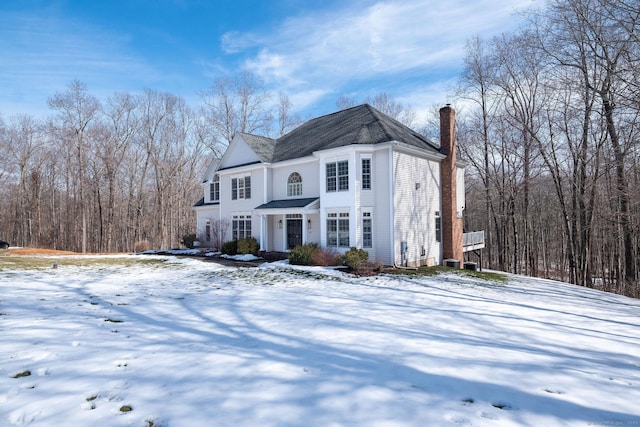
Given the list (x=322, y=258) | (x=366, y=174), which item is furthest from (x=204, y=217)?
(x=366, y=174)

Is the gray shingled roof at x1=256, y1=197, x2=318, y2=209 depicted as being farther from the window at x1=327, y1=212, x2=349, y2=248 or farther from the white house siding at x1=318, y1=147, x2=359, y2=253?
the window at x1=327, y1=212, x2=349, y2=248

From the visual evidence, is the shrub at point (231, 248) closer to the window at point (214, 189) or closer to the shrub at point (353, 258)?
the shrub at point (353, 258)

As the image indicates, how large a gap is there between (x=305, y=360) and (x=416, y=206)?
13.4 metres

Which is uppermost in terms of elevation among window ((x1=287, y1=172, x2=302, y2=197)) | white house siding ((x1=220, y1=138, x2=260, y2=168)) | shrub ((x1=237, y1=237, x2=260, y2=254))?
white house siding ((x1=220, y1=138, x2=260, y2=168))

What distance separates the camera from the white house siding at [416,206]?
1577 cm

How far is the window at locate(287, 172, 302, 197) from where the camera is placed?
62.3 ft

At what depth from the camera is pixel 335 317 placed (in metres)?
7.10

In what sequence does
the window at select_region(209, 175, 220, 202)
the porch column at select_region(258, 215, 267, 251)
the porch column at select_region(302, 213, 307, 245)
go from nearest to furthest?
the porch column at select_region(302, 213, 307, 245) < the porch column at select_region(258, 215, 267, 251) < the window at select_region(209, 175, 220, 202)

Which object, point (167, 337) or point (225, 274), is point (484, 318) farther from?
point (225, 274)

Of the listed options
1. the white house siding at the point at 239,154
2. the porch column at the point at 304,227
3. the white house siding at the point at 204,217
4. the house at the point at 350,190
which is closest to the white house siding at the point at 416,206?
the house at the point at 350,190

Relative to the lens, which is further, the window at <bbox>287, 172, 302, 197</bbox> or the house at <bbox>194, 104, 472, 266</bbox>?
the window at <bbox>287, 172, 302, 197</bbox>

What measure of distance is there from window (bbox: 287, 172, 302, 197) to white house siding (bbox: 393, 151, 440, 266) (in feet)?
18.9

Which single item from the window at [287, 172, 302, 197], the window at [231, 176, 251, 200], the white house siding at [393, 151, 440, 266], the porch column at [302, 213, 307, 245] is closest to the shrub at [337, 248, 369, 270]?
the white house siding at [393, 151, 440, 266]

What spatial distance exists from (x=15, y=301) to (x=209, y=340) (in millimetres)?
5650
